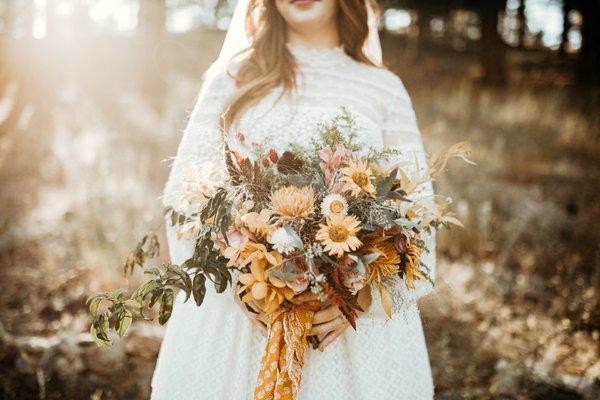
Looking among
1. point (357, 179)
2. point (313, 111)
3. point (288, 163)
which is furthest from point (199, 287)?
point (313, 111)

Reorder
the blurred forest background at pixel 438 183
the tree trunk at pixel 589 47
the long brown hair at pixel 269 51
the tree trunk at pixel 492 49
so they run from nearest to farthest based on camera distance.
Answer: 1. the long brown hair at pixel 269 51
2. the blurred forest background at pixel 438 183
3. the tree trunk at pixel 492 49
4. the tree trunk at pixel 589 47

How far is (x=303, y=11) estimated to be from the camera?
2.13 m

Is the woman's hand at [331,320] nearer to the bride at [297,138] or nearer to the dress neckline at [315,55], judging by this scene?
the bride at [297,138]

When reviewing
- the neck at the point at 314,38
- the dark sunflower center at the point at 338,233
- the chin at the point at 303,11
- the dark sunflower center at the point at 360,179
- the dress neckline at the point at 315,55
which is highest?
the chin at the point at 303,11

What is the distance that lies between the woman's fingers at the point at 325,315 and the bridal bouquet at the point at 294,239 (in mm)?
28

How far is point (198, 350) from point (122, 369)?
1.70 meters

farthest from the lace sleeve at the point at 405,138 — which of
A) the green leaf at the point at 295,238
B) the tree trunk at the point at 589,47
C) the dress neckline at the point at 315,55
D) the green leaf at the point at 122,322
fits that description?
the tree trunk at the point at 589,47

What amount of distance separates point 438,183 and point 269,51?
166 inches

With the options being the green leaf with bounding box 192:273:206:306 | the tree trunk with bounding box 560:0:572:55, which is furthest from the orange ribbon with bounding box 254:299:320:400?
the tree trunk with bounding box 560:0:572:55

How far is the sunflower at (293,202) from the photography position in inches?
54.0

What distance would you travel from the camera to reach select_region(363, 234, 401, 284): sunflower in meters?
1.45

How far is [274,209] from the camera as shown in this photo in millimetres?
1392

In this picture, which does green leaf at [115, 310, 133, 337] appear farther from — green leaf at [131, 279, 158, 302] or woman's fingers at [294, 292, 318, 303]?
woman's fingers at [294, 292, 318, 303]

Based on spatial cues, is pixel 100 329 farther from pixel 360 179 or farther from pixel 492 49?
pixel 492 49
